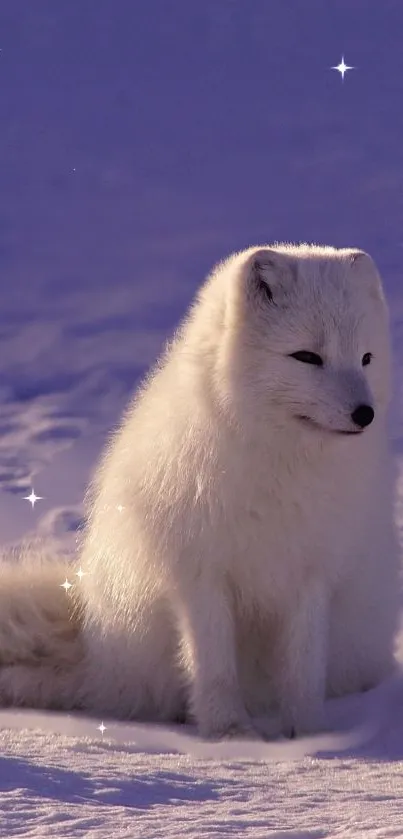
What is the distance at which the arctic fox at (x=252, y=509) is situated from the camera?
369cm

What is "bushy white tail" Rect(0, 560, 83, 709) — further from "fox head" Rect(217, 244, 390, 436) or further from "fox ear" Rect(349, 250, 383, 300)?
"fox ear" Rect(349, 250, 383, 300)

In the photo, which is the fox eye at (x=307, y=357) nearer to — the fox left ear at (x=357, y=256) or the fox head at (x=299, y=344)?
the fox head at (x=299, y=344)

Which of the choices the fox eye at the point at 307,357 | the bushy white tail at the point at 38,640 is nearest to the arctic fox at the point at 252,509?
the fox eye at the point at 307,357

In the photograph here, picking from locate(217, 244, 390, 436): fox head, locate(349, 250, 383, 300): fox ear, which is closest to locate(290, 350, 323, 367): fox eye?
locate(217, 244, 390, 436): fox head

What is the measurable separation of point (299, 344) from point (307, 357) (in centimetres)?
5

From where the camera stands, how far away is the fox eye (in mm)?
3646

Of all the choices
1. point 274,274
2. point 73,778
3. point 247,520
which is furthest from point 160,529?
point 73,778

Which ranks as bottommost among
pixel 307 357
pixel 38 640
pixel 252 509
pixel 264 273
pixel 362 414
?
pixel 38 640

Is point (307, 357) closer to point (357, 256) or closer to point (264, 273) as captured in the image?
point (264, 273)

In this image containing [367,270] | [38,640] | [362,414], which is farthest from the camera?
[38,640]

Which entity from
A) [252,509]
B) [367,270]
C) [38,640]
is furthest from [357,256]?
[38,640]

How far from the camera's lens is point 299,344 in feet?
11.9

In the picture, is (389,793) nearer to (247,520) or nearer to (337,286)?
(247,520)

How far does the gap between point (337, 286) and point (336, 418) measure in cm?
43
